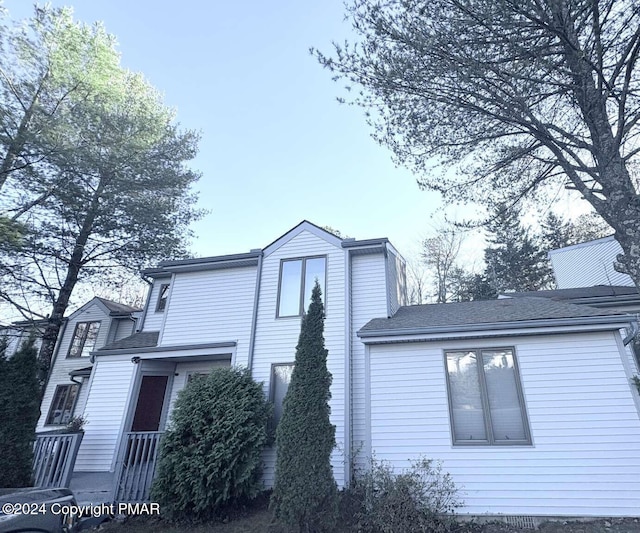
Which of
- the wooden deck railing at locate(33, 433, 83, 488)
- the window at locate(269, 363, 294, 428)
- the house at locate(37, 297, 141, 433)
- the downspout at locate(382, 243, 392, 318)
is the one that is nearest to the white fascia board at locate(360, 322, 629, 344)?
the downspout at locate(382, 243, 392, 318)

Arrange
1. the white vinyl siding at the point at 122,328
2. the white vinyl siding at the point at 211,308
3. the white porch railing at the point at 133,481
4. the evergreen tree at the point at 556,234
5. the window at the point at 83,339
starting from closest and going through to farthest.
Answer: the white porch railing at the point at 133,481
the white vinyl siding at the point at 211,308
the window at the point at 83,339
the white vinyl siding at the point at 122,328
the evergreen tree at the point at 556,234

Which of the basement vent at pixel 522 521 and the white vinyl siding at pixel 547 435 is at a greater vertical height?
the white vinyl siding at pixel 547 435

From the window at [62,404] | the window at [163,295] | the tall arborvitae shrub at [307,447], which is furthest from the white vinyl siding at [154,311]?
the tall arborvitae shrub at [307,447]

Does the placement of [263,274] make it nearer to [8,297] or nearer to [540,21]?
[540,21]

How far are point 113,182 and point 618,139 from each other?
53.5 ft

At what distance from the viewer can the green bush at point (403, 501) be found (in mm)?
5207

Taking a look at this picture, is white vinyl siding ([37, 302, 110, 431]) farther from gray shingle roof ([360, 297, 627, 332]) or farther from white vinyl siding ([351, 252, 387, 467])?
gray shingle roof ([360, 297, 627, 332])

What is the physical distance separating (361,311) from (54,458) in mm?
7926

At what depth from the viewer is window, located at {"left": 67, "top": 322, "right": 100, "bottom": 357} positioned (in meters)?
16.6

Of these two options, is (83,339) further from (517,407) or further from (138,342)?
(517,407)

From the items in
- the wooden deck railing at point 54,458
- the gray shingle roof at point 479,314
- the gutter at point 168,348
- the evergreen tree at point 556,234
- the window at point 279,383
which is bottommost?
the wooden deck railing at point 54,458

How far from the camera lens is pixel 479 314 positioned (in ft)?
25.0

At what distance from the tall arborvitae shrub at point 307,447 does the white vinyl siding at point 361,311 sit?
1984 mm

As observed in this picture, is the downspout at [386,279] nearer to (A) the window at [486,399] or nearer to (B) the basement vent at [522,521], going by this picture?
(A) the window at [486,399]
